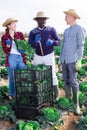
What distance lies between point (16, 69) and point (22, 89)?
0.36 metres

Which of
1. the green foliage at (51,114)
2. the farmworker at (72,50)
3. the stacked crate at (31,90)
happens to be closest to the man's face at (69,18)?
the farmworker at (72,50)

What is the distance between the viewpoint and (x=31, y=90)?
644 cm

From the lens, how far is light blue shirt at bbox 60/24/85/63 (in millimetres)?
6758

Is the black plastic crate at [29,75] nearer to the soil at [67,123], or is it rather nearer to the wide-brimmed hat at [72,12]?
the soil at [67,123]

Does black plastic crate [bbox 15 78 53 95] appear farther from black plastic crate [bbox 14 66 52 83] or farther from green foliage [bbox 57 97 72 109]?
green foliage [bbox 57 97 72 109]

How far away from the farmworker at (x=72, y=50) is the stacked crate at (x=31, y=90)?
Result: 0.47 meters

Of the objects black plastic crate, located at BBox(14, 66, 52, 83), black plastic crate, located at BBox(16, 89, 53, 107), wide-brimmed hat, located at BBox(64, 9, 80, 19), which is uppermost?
wide-brimmed hat, located at BBox(64, 9, 80, 19)

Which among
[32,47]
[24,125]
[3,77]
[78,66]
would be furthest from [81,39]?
[3,77]

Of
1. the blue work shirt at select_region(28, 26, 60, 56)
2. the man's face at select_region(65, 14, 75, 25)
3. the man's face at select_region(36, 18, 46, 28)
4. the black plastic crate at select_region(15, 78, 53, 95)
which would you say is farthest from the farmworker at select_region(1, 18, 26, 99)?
the man's face at select_region(65, 14, 75, 25)

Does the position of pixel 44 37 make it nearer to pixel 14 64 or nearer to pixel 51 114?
pixel 14 64

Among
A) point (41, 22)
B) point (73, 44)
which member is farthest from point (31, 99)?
point (41, 22)

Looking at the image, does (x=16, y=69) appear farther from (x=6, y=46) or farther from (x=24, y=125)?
(x=24, y=125)

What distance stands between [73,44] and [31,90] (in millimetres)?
1189

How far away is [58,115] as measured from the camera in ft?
21.3
